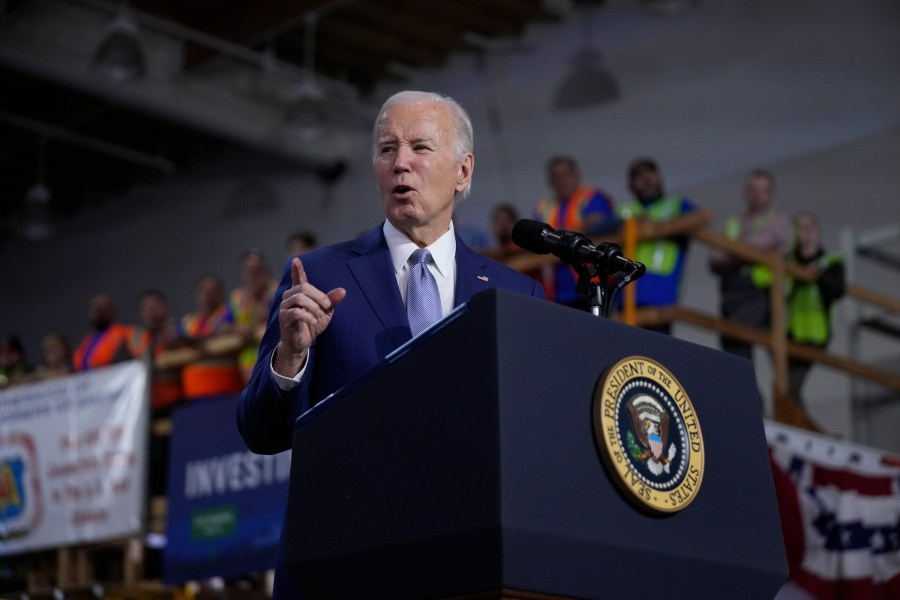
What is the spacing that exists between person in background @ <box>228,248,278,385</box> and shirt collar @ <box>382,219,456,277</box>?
206 inches

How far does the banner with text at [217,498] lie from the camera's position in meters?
6.55

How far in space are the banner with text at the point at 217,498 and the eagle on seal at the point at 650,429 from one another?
4742mm

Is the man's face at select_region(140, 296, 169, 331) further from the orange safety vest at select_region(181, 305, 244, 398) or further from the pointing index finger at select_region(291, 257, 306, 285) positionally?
the pointing index finger at select_region(291, 257, 306, 285)

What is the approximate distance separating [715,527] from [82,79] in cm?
1143

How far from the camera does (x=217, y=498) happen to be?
6816 mm

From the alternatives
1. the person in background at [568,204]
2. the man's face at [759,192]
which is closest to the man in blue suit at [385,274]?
the person in background at [568,204]

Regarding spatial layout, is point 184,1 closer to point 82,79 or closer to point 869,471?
point 82,79

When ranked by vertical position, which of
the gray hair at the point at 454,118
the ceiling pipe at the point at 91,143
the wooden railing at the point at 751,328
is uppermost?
the ceiling pipe at the point at 91,143

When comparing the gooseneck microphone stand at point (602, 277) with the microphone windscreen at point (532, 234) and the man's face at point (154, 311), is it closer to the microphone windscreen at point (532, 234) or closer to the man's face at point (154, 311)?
the microphone windscreen at point (532, 234)

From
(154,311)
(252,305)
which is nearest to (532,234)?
(252,305)

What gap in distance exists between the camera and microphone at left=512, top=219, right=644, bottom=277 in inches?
84.6

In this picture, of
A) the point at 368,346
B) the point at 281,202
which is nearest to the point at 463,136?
the point at 368,346

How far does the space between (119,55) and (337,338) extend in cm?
871

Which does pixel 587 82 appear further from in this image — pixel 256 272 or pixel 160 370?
pixel 160 370
